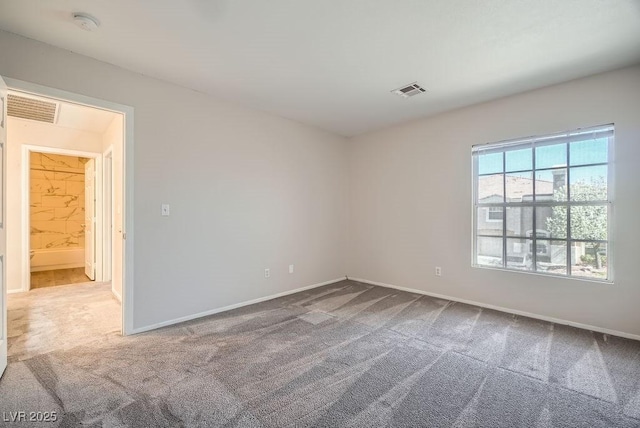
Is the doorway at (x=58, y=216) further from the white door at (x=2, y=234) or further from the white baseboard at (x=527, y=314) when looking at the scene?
the white baseboard at (x=527, y=314)

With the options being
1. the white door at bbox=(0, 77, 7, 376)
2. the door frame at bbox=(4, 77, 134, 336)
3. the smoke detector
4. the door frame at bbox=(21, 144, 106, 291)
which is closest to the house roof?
the door frame at bbox=(4, 77, 134, 336)

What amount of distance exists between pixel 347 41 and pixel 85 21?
1.95 metres

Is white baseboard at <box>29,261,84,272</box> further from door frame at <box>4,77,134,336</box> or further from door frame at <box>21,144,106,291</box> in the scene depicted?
door frame at <box>4,77,134,336</box>

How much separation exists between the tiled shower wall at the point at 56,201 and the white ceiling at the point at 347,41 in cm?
542

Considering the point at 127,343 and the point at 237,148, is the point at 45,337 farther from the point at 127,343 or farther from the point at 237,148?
the point at 237,148

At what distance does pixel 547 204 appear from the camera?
316 cm

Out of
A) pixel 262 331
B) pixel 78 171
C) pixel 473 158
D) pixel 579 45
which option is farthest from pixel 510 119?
pixel 78 171

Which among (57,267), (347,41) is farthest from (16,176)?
(347,41)

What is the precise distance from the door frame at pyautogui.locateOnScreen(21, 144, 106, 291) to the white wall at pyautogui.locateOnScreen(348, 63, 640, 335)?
14.6ft

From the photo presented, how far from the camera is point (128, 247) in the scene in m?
2.74

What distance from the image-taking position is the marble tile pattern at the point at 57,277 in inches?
186

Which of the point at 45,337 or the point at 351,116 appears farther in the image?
the point at 351,116

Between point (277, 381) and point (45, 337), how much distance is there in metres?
2.44

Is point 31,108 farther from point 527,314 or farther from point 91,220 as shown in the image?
point 527,314
